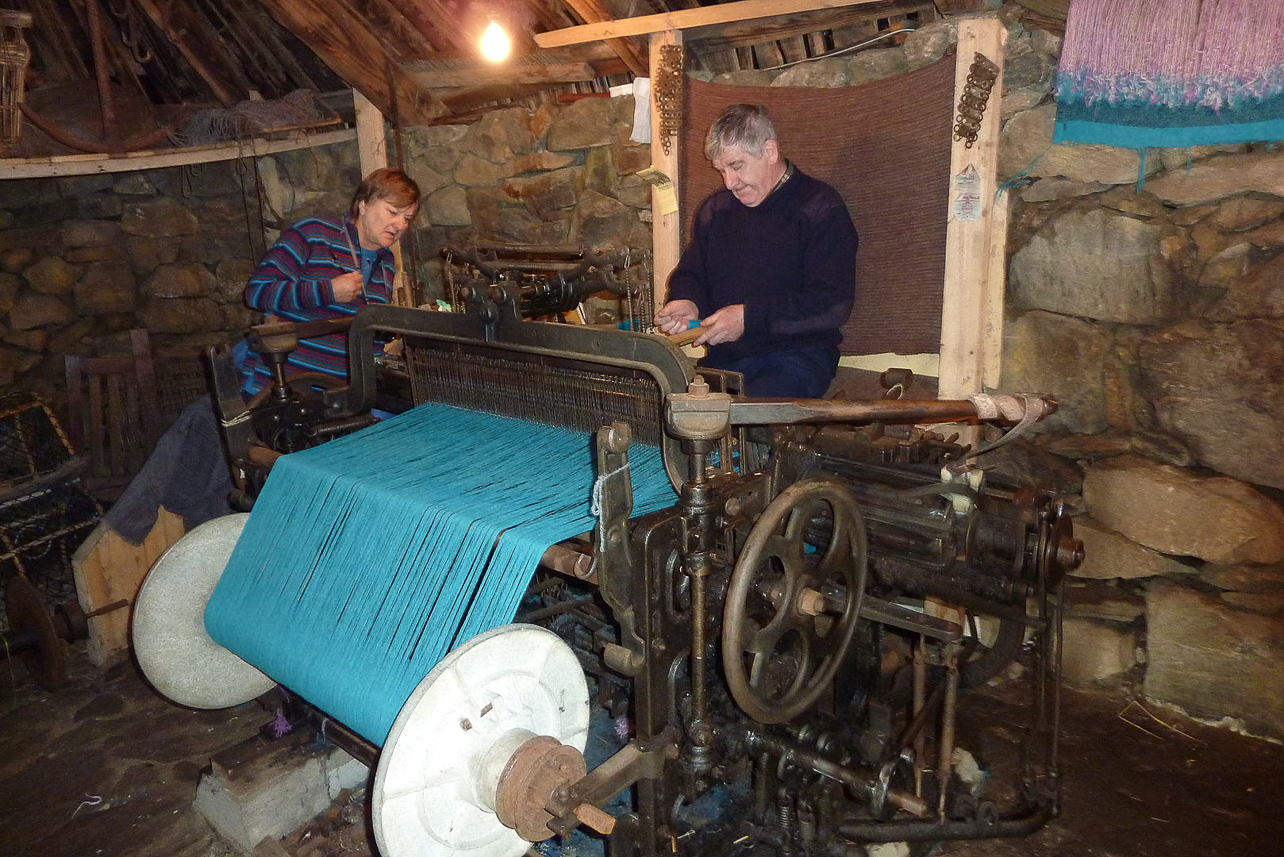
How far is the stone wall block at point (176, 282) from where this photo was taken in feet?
21.0

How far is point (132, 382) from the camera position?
5.91 metres

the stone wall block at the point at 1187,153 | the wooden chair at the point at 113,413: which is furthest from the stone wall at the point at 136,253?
the stone wall block at the point at 1187,153

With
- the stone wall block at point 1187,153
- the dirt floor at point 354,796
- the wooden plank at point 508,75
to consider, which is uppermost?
the wooden plank at point 508,75

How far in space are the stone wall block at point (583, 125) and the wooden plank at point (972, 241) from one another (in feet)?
5.80

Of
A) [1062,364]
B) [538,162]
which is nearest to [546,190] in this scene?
[538,162]

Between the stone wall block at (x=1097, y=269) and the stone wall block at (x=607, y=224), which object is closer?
the stone wall block at (x=1097, y=269)

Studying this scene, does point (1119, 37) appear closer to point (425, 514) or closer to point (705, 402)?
point (705, 402)

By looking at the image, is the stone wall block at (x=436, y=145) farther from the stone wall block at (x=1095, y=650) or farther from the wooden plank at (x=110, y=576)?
the stone wall block at (x=1095, y=650)

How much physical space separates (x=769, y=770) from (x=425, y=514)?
113 cm

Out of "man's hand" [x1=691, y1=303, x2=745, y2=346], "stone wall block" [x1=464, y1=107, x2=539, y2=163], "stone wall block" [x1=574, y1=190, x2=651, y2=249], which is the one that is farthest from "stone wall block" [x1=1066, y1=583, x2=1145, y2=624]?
"stone wall block" [x1=464, y1=107, x2=539, y2=163]

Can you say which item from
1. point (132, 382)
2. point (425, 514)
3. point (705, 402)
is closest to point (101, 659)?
point (132, 382)

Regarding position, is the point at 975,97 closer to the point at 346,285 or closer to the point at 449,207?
the point at 346,285

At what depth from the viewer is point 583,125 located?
4.70m

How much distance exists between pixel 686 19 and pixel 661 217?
34.3 inches
